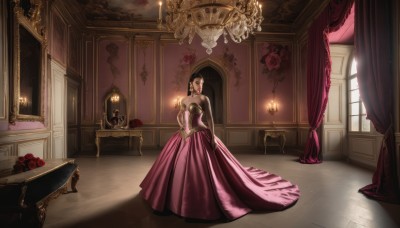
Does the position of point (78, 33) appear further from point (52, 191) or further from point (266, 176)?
point (266, 176)

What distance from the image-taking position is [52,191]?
252cm

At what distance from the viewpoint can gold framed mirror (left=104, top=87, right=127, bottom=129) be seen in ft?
24.9

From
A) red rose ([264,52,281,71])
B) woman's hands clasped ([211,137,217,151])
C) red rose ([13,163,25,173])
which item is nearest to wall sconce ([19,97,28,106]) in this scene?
red rose ([13,163,25,173])

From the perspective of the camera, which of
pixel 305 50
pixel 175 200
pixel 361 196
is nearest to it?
pixel 175 200

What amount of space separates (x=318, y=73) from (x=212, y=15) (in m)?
3.64

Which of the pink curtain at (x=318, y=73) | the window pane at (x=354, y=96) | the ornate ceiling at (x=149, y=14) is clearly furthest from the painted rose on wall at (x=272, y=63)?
the window pane at (x=354, y=96)

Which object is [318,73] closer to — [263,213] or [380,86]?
[380,86]

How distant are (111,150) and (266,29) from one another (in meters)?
6.51

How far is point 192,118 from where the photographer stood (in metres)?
3.00

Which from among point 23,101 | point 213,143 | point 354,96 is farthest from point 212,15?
point 354,96

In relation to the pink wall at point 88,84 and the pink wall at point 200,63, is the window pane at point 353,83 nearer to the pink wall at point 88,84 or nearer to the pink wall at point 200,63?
the pink wall at point 200,63

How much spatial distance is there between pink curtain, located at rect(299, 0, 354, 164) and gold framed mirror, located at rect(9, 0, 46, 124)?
571 cm

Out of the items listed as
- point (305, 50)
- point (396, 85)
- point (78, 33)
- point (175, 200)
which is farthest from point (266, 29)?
point (175, 200)

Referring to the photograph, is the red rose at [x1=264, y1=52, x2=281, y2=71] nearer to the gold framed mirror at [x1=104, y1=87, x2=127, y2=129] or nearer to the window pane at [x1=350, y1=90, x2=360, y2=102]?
the window pane at [x1=350, y1=90, x2=360, y2=102]
